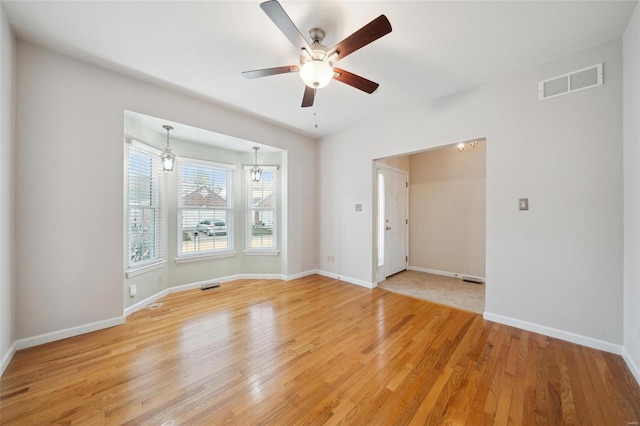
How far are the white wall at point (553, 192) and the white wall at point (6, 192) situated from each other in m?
4.65

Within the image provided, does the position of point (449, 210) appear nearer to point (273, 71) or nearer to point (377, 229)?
point (377, 229)

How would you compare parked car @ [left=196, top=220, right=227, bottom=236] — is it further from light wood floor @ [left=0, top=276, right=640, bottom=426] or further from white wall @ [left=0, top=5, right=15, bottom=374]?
white wall @ [left=0, top=5, right=15, bottom=374]

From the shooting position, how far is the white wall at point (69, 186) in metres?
2.33

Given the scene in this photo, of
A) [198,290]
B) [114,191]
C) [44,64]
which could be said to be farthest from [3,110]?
[198,290]

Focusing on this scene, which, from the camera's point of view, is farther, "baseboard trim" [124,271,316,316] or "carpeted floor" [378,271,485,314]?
"carpeted floor" [378,271,485,314]

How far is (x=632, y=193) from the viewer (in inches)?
79.2

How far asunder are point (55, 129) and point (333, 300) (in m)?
3.93

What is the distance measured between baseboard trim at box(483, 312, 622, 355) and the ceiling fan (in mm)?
3103

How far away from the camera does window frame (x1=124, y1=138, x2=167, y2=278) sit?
3150 millimetres

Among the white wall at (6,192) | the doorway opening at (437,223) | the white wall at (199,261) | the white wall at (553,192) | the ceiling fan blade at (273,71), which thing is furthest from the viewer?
the doorway opening at (437,223)

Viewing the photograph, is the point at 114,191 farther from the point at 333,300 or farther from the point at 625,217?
the point at 625,217

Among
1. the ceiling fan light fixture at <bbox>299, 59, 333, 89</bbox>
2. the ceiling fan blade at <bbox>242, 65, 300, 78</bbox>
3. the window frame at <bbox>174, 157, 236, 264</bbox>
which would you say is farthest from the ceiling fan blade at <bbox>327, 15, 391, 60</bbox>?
the window frame at <bbox>174, 157, 236, 264</bbox>

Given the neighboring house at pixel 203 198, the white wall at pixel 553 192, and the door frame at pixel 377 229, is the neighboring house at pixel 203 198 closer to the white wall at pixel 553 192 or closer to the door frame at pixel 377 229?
the door frame at pixel 377 229

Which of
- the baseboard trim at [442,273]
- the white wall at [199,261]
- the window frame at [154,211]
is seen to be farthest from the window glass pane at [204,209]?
the baseboard trim at [442,273]
